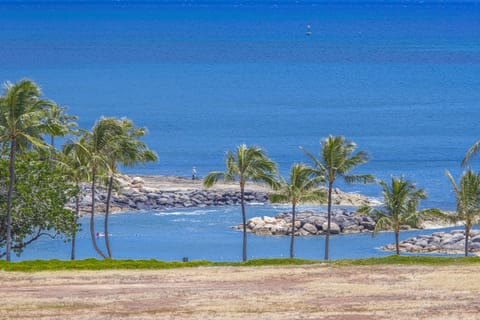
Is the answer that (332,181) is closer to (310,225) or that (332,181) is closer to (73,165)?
(73,165)

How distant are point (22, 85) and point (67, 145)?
1455 cm

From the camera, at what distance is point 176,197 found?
379 feet

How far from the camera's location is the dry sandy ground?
149 ft

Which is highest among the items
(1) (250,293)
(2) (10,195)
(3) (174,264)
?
(2) (10,195)

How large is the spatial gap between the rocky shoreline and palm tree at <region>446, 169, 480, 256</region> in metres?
34.5

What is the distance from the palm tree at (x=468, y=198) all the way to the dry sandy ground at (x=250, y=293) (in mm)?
20689

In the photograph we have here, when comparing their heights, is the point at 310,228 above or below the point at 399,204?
below

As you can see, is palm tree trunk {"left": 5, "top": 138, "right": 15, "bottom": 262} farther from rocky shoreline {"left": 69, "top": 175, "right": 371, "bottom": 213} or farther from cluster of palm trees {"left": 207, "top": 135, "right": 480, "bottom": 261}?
rocky shoreline {"left": 69, "top": 175, "right": 371, "bottom": 213}

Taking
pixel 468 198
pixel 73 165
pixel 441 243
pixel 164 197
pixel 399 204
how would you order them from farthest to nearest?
pixel 164 197
pixel 441 243
pixel 399 204
pixel 468 198
pixel 73 165

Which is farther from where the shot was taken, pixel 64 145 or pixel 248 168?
pixel 248 168

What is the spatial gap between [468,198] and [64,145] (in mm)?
23924

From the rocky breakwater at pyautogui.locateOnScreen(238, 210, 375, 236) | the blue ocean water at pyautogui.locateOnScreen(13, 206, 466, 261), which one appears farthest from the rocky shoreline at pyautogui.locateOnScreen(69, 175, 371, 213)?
the rocky breakwater at pyautogui.locateOnScreen(238, 210, 375, 236)

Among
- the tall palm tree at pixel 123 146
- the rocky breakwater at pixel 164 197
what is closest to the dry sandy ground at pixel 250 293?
the tall palm tree at pixel 123 146

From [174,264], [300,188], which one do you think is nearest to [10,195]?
[174,264]
